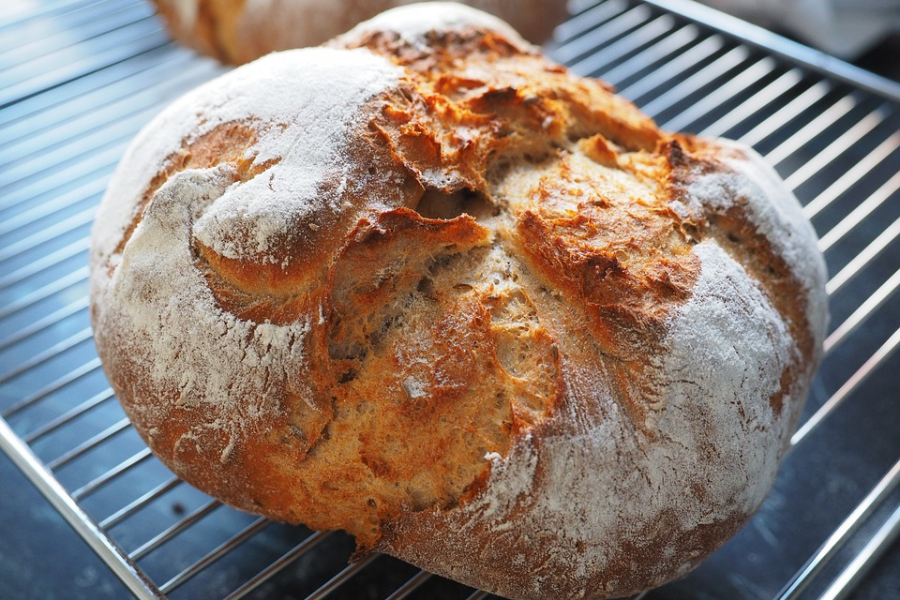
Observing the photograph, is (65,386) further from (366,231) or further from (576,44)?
(576,44)

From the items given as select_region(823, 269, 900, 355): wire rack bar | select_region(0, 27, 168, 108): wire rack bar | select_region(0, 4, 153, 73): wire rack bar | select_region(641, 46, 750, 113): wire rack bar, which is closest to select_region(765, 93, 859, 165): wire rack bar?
select_region(641, 46, 750, 113): wire rack bar

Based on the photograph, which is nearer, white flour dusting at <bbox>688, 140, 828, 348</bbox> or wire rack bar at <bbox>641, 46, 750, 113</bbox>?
white flour dusting at <bbox>688, 140, 828, 348</bbox>

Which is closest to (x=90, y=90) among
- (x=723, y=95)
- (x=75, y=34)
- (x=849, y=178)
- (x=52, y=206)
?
(x=75, y=34)

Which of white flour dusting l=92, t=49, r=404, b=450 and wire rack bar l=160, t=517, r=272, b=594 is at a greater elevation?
white flour dusting l=92, t=49, r=404, b=450

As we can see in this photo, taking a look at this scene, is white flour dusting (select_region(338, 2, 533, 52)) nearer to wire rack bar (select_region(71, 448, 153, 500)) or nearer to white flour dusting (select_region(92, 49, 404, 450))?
white flour dusting (select_region(92, 49, 404, 450))

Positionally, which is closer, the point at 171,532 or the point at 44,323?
the point at 171,532

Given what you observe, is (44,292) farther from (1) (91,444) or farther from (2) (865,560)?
(2) (865,560)

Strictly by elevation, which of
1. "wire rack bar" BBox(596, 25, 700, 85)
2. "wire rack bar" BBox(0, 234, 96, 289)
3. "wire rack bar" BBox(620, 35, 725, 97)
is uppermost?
"wire rack bar" BBox(0, 234, 96, 289)
